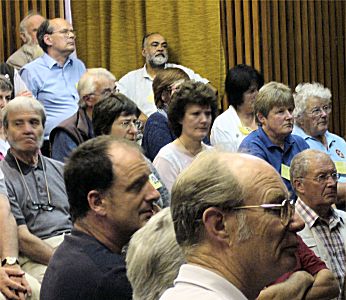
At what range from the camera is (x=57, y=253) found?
2590 millimetres

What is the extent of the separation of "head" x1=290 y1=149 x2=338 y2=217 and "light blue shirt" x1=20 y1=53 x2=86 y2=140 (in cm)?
213

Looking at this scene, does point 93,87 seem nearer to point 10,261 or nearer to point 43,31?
point 43,31

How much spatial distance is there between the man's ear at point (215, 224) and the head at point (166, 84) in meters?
3.72

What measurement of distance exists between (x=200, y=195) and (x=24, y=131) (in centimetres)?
267

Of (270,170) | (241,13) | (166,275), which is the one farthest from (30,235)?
(241,13)

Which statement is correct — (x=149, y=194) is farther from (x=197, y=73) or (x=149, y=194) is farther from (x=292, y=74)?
(x=292, y=74)

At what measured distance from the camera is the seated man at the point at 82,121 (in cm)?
507

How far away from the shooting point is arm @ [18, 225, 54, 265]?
4.14 metres

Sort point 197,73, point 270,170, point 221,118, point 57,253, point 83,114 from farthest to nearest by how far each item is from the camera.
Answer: point 197,73
point 221,118
point 83,114
point 57,253
point 270,170

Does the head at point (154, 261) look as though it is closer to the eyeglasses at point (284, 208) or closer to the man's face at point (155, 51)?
the eyeglasses at point (284, 208)

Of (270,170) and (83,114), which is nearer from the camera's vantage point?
(270,170)

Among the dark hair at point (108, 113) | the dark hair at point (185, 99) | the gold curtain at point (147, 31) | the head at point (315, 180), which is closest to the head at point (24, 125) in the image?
the dark hair at point (108, 113)

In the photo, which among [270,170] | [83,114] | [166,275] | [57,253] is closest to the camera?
[270,170]

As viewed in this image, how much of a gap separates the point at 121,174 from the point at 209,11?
15.6 feet
